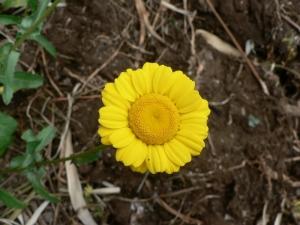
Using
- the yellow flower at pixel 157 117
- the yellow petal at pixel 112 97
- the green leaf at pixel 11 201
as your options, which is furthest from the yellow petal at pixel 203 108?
the green leaf at pixel 11 201

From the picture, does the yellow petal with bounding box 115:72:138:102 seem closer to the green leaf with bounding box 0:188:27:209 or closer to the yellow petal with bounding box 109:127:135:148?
the yellow petal with bounding box 109:127:135:148

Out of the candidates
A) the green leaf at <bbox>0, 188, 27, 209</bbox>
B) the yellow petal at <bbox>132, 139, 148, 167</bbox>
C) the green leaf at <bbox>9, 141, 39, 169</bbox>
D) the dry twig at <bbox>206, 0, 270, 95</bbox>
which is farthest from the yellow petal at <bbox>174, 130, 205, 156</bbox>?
the dry twig at <bbox>206, 0, 270, 95</bbox>

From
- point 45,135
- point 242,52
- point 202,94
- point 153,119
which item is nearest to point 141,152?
point 153,119

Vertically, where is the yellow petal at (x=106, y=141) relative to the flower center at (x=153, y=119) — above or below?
below

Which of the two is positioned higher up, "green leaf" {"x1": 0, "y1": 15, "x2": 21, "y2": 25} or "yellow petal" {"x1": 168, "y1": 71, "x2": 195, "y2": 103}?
"yellow petal" {"x1": 168, "y1": 71, "x2": 195, "y2": 103}

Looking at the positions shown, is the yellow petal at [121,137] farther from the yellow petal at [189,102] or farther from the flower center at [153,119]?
the yellow petal at [189,102]

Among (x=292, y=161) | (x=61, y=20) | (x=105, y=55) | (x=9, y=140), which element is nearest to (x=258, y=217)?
(x=292, y=161)
